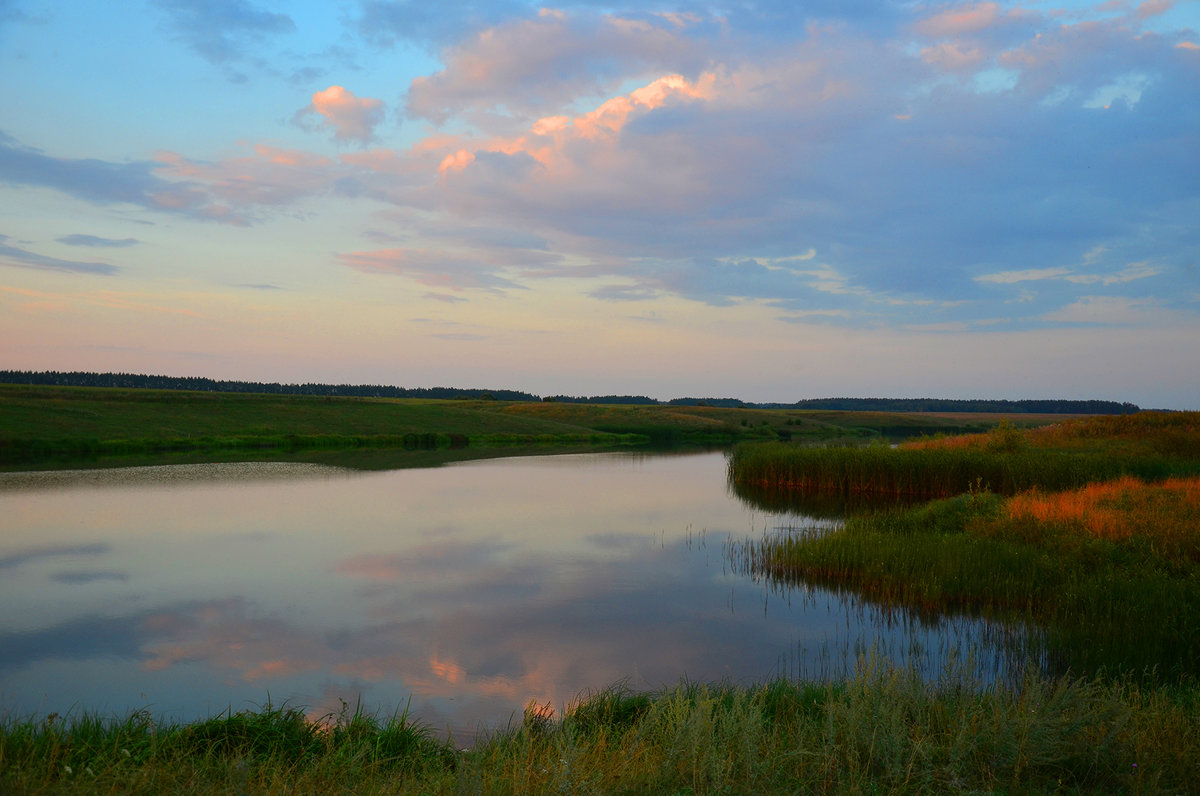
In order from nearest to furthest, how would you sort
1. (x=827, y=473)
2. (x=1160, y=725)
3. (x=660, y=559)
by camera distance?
(x=1160, y=725), (x=660, y=559), (x=827, y=473)

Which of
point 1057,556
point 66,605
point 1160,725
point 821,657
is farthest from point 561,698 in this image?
point 1057,556

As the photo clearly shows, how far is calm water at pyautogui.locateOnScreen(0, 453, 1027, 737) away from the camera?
32.8ft

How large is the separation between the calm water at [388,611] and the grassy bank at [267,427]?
19757 millimetres

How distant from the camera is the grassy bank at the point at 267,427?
44.2 meters

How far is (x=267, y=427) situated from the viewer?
5819 cm

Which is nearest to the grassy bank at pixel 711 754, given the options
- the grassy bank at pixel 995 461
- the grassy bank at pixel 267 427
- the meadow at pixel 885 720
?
the meadow at pixel 885 720

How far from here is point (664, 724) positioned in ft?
23.9

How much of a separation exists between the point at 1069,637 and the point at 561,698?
7.37 metres

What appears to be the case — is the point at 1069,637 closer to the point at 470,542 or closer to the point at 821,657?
the point at 821,657

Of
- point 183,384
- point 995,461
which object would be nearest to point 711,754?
point 995,461

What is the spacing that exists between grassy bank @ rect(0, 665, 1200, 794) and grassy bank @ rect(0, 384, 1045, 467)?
123 ft

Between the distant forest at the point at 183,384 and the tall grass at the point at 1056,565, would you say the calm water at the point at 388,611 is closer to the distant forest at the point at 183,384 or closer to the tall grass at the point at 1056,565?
the tall grass at the point at 1056,565

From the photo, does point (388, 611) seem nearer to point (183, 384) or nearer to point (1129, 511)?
point (1129, 511)

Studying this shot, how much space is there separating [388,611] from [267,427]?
49627 mm
